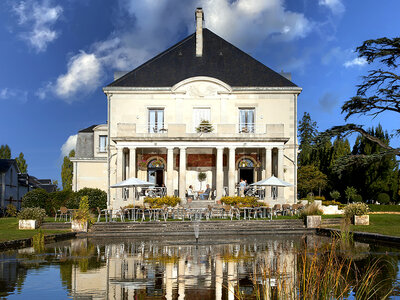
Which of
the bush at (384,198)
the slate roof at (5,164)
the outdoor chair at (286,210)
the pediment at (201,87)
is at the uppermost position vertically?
the pediment at (201,87)

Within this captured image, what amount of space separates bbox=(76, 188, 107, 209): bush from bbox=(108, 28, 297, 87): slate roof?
8.05 m

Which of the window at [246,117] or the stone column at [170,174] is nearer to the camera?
the stone column at [170,174]

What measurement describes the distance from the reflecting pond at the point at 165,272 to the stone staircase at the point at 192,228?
7094mm

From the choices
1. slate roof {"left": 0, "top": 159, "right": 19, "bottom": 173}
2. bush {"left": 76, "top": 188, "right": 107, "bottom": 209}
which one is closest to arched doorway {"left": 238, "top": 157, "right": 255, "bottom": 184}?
bush {"left": 76, "top": 188, "right": 107, "bottom": 209}

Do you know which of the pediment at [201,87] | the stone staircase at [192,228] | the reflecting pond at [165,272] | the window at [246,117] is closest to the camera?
the reflecting pond at [165,272]

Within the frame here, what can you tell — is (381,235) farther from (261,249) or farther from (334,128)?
(334,128)

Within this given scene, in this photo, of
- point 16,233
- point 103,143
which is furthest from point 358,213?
point 103,143

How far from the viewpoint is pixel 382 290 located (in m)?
7.70

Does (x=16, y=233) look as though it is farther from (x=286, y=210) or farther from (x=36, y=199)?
(x=286, y=210)

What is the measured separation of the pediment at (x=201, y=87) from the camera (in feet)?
115

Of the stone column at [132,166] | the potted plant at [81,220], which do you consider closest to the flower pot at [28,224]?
the potted plant at [81,220]

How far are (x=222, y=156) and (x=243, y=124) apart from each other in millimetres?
4039

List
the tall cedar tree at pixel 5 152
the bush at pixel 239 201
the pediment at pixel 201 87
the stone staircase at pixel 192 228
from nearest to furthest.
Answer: the stone staircase at pixel 192 228, the bush at pixel 239 201, the pediment at pixel 201 87, the tall cedar tree at pixel 5 152

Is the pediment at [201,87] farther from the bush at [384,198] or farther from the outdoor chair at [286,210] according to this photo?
the bush at [384,198]
